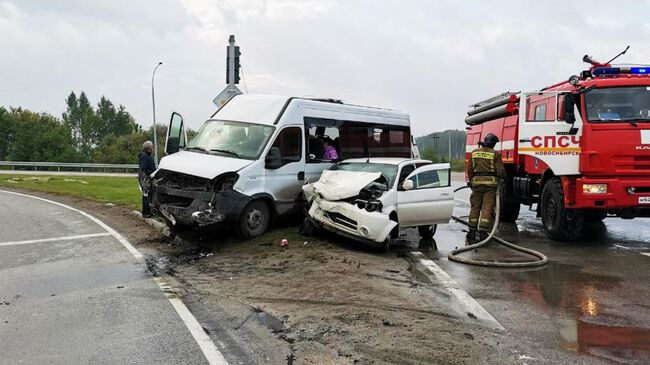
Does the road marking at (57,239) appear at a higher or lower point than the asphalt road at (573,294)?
higher

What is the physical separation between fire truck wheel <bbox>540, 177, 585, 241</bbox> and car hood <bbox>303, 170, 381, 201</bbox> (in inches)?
134

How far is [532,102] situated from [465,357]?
7.95 metres

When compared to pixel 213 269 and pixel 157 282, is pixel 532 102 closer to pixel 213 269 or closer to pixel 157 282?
pixel 213 269

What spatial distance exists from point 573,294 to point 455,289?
1353 mm

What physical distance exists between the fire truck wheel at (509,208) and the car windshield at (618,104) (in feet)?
12.5

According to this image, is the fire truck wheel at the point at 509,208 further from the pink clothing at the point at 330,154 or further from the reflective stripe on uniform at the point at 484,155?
the pink clothing at the point at 330,154

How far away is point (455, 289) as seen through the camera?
6.75m

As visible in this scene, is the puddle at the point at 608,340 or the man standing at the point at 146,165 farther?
the man standing at the point at 146,165

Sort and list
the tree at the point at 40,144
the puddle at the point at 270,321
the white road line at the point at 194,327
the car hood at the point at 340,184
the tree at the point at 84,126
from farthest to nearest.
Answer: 1. the tree at the point at 84,126
2. the tree at the point at 40,144
3. the car hood at the point at 340,184
4. the puddle at the point at 270,321
5. the white road line at the point at 194,327

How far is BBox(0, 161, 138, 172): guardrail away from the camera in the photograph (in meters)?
44.6

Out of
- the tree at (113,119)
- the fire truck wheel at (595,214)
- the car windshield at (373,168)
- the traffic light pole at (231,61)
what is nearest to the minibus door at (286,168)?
the car windshield at (373,168)

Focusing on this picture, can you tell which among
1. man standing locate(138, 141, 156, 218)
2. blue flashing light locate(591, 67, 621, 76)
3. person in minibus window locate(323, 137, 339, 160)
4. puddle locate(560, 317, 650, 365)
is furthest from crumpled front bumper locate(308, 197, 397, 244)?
blue flashing light locate(591, 67, 621, 76)

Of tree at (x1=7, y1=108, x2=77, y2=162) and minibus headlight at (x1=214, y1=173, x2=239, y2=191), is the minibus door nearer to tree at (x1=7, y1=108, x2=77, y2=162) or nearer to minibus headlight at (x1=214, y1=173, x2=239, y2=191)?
minibus headlight at (x1=214, y1=173, x2=239, y2=191)

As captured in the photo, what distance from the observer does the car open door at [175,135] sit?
11.6 m
